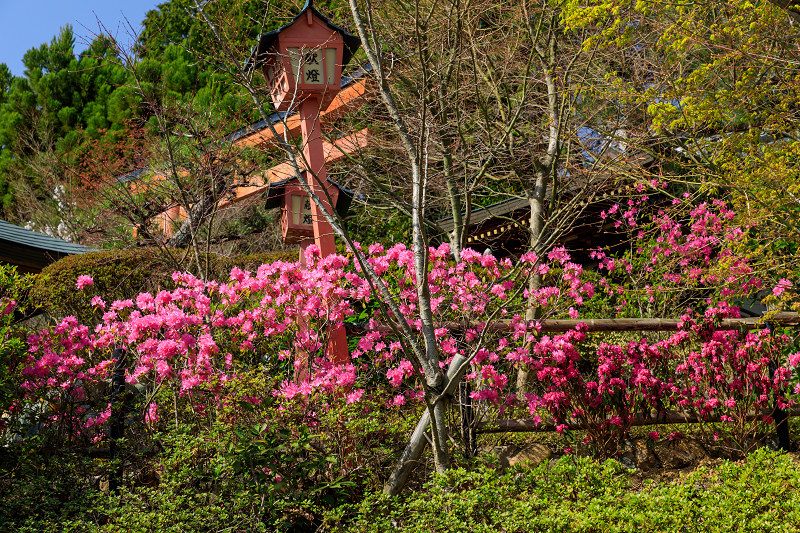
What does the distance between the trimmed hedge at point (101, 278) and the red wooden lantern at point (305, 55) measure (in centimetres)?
366

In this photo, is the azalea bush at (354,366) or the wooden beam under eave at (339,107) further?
the wooden beam under eave at (339,107)

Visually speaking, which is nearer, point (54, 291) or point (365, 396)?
point (365, 396)

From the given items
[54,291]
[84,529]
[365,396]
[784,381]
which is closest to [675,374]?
[784,381]

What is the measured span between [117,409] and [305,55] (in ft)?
9.20

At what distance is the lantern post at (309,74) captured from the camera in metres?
5.21

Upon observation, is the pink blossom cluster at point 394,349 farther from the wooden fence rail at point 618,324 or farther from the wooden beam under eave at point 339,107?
the wooden beam under eave at point 339,107

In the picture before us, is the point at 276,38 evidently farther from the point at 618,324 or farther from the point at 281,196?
the point at 618,324

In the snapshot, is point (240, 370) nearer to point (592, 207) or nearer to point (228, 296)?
point (228, 296)

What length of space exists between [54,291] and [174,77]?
9.54 metres

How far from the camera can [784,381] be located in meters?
5.60

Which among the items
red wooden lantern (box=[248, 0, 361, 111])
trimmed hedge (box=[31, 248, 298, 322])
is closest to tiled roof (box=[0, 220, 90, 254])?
trimmed hedge (box=[31, 248, 298, 322])

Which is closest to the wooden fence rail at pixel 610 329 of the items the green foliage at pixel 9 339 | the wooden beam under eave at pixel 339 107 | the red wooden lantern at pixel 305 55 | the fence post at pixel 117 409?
the fence post at pixel 117 409

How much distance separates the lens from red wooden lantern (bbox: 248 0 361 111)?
17.1 feet

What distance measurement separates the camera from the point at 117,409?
470 centimetres
